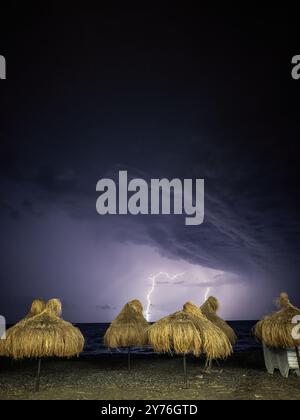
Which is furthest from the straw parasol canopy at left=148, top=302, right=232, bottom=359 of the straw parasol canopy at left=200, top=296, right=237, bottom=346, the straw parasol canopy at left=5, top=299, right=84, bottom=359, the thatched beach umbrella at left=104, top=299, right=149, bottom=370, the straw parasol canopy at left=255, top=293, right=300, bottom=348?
the straw parasol canopy at left=200, top=296, right=237, bottom=346

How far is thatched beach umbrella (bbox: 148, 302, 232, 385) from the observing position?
11340mm

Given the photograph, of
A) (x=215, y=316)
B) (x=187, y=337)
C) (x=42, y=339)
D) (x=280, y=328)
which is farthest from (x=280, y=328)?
(x=42, y=339)

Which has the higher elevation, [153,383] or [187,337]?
[187,337]

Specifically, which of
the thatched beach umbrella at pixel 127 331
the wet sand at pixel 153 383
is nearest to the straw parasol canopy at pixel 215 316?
the wet sand at pixel 153 383

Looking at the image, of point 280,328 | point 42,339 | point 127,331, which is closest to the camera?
point 42,339

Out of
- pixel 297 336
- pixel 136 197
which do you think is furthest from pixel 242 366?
pixel 136 197

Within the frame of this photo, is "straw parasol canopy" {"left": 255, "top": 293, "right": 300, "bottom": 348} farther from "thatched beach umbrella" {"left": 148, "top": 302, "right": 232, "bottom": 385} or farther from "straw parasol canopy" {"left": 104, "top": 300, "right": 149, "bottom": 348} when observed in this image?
"straw parasol canopy" {"left": 104, "top": 300, "right": 149, "bottom": 348}

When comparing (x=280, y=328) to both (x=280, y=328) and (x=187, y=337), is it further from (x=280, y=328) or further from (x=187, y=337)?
(x=187, y=337)

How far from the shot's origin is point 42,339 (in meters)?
10.7

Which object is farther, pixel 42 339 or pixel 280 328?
pixel 280 328

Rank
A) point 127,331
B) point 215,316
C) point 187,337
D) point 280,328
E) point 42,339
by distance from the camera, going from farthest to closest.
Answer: point 215,316 → point 127,331 → point 280,328 → point 187,337 → point 42,339

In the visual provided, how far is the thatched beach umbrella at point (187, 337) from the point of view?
11340mm

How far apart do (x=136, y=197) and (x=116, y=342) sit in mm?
9412
